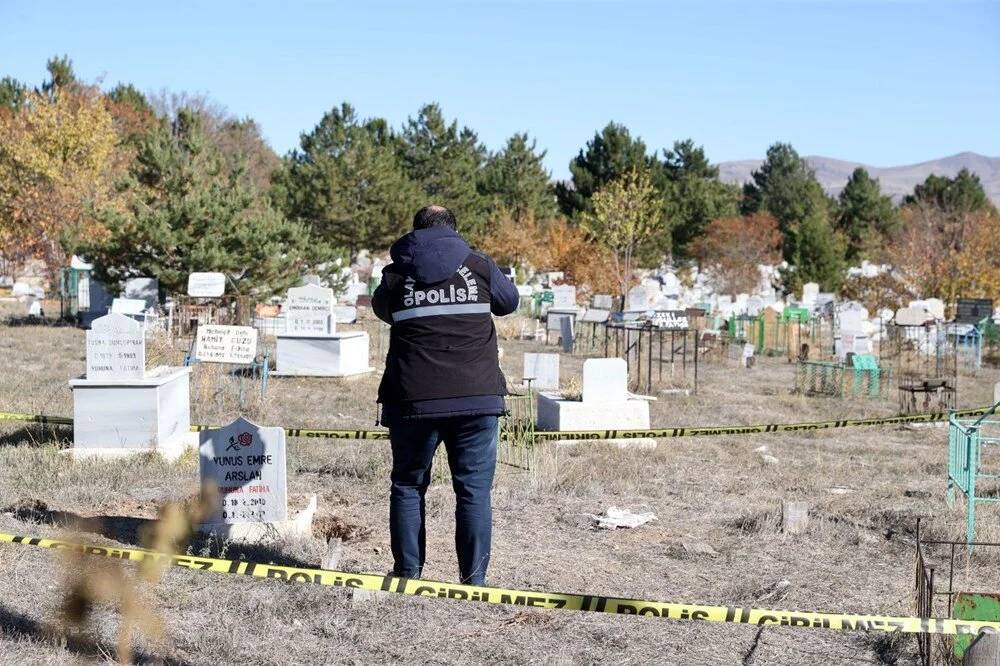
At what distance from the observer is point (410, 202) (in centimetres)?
3897

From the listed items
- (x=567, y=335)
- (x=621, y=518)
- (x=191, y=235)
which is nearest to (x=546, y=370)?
(x=621, y=518)

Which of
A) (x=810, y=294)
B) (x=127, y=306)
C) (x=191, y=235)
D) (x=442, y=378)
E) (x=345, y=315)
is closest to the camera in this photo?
(x=442, y=378)

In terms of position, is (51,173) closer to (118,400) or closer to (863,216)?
(118,400)

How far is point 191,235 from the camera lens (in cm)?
2225

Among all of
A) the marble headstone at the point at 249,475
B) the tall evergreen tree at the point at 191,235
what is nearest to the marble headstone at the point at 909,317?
the tall evergreen tree at the point at 191,235

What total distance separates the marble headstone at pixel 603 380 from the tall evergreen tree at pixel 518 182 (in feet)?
119

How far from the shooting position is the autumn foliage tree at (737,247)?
1690 inches

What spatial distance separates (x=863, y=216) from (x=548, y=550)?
50906 mm

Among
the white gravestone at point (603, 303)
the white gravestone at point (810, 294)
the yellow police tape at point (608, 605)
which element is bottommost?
the yellow police tape at point (608, 605)

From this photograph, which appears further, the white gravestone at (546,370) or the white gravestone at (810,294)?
the white gravestone at (810,294)

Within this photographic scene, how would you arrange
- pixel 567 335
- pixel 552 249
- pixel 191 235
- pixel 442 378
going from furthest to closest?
pixel 552 249 → pixel 191 235 → pixel 567 335 → pixel 442 378

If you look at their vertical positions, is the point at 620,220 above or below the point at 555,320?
above

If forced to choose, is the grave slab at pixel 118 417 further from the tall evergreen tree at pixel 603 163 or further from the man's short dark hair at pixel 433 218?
the tall evergreen tree at pixel 603 163

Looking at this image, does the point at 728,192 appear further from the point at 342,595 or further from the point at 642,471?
the point at 342,595
